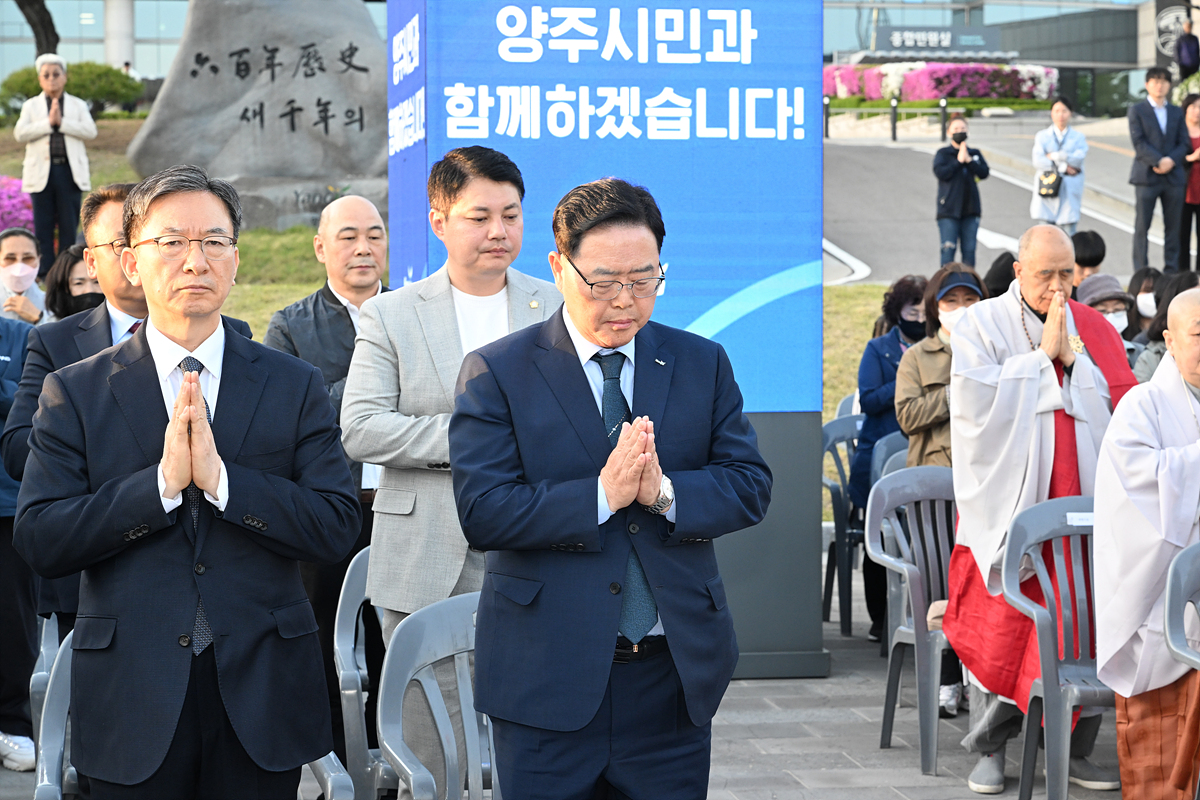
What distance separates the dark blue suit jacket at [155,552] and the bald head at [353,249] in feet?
6.45

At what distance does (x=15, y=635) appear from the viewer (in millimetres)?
4945

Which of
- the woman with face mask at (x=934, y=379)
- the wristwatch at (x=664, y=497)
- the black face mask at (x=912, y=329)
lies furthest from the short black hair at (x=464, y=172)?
the black face mask at (x=912, y=329)

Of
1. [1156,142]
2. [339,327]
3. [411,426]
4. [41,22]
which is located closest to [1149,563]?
[411,426]

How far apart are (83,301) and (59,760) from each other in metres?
2.41

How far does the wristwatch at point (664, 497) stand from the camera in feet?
7.95

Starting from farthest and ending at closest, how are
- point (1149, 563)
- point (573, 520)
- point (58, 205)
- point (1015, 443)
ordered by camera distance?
point (58, 205), point (1015, 443), point (1149, 563), point (573, 520)

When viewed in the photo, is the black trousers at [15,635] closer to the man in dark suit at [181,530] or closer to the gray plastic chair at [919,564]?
the man in dark suit at [181,530]

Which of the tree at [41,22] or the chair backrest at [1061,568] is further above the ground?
the tree at [41,22]

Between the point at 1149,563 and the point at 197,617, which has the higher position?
the point at 197,617

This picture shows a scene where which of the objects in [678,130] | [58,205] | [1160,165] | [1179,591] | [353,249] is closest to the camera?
[1179,591]

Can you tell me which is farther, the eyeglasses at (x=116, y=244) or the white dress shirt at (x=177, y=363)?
the eyeglasses at (x=116, y=244)

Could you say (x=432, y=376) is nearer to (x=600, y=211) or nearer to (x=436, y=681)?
(x=436, y=681)

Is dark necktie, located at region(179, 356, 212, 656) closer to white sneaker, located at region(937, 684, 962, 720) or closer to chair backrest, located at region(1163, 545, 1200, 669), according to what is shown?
chair backrest, located at region(1163, 545, 1200, 669)

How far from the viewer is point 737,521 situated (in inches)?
98.7
